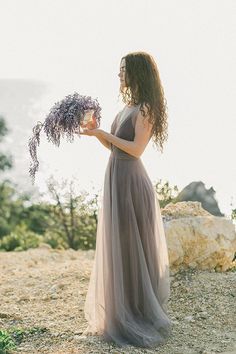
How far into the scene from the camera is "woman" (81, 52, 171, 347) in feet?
20.2

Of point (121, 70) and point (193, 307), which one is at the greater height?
point (121, 70)

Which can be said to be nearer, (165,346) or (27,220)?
(165,346)

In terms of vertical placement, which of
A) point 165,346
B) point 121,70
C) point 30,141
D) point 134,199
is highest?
point 121,70

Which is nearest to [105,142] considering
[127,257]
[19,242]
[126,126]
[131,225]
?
[126,126]

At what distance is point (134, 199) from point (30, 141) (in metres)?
1.06

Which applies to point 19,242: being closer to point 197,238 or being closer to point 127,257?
point 197,238

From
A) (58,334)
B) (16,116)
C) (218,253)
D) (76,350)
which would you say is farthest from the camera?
(16,116)

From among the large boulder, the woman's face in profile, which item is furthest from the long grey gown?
the large boulder

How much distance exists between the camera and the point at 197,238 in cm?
821

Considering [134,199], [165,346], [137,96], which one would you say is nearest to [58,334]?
[165,346]

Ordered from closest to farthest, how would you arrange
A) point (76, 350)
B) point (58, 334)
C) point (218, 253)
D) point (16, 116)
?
point (76, 350) < point (58, 334) < point (218, 253) < point (16, 116)

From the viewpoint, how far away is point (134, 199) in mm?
6363

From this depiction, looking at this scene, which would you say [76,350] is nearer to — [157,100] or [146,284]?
[146,284]

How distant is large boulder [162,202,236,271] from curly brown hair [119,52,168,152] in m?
2.23
